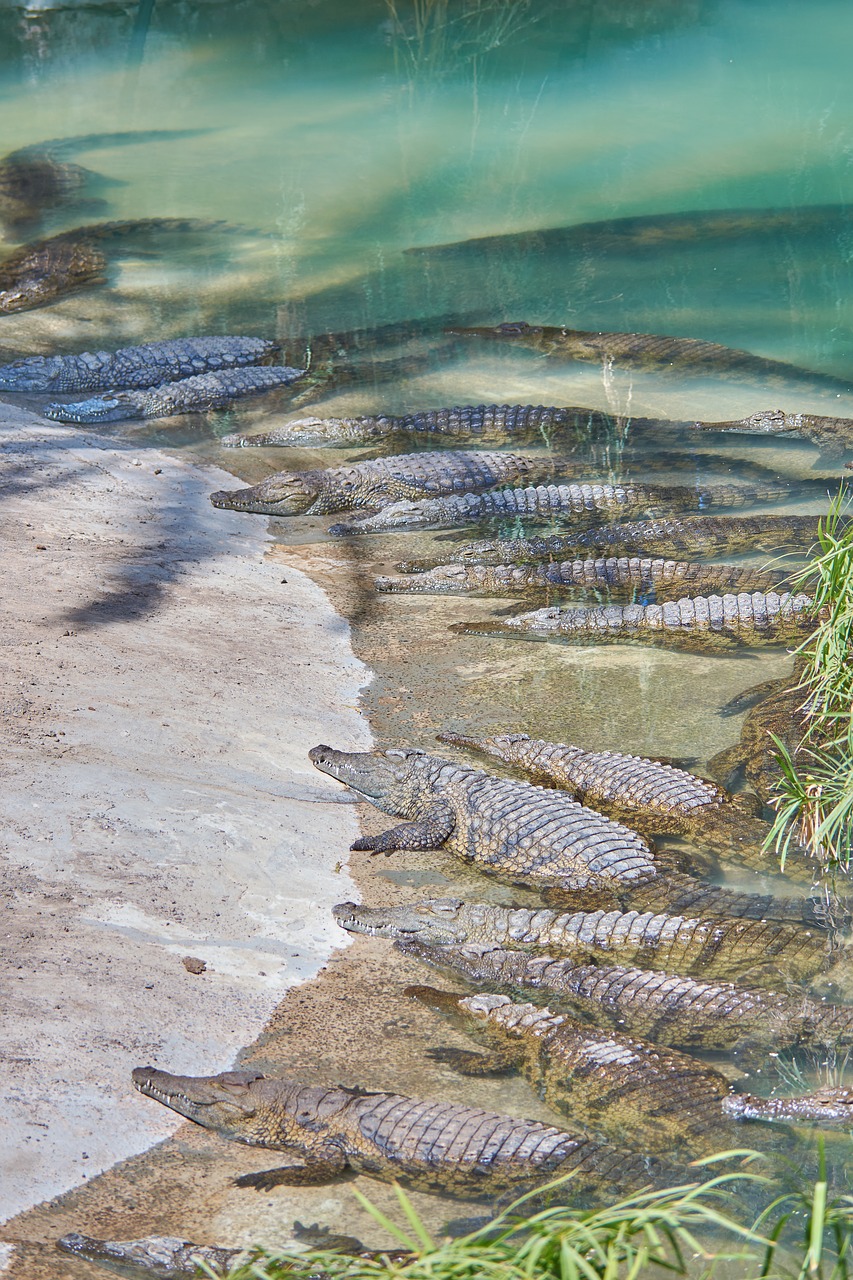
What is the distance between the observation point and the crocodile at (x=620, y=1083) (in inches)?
114

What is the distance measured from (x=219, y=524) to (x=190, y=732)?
235 centimetres

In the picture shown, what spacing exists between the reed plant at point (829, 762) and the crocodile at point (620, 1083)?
3.06 feet

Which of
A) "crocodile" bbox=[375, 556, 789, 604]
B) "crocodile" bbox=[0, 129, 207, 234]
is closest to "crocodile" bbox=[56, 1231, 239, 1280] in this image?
"crocodile" bbox=[375, 556, 789, 604]

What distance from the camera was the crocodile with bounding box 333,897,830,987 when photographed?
11.4ft

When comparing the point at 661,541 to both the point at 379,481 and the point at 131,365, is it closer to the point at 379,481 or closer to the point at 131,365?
the point at 379,481

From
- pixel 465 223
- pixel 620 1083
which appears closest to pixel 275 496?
pixel 620 1083

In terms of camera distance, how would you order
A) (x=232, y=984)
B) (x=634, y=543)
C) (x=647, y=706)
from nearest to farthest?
(x=232, y=984), (x=647, y=706), (x=634, y=543)

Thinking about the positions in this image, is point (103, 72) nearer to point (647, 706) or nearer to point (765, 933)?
point (647, 706)

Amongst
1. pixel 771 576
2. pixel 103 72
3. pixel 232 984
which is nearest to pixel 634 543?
pixel 771 576

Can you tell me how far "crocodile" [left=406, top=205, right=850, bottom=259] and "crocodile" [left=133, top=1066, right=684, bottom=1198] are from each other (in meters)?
9.97

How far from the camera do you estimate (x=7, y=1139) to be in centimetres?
279

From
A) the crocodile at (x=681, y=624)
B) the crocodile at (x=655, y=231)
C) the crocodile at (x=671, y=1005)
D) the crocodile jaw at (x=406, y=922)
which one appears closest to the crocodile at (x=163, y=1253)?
the crocodile at (x=671, y=1005)

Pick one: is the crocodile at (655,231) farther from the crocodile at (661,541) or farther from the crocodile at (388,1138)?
the crocodile at (388,1138)

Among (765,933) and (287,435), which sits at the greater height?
(287,435)
